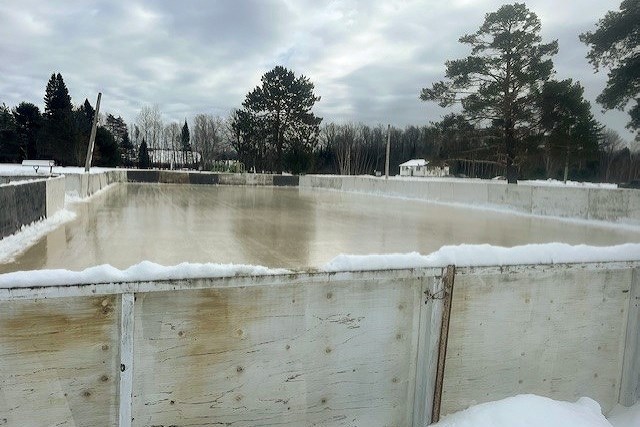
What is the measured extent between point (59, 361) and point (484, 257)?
122 inches

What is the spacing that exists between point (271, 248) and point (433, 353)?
6670mm

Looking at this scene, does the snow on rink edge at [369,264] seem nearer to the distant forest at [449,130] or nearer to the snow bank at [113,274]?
the snow bank at [113,274]

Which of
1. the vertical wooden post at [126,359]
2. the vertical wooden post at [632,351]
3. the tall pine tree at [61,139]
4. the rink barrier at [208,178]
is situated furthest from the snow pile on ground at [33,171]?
the vertical wooden post at [632,351]

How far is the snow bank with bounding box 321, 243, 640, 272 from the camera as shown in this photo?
3.51 metres

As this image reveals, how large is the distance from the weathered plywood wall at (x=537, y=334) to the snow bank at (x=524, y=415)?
0.30m

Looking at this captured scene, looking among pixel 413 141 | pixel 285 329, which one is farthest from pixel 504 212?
pixel 413 141

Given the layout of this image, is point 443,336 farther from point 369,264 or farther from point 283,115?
point 283,115

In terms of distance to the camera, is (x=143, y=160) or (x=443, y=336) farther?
(x=143, y=160)

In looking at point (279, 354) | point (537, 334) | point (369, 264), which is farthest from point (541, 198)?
point (279, 354)

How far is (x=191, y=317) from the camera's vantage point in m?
3.13

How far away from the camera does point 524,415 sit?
345cm

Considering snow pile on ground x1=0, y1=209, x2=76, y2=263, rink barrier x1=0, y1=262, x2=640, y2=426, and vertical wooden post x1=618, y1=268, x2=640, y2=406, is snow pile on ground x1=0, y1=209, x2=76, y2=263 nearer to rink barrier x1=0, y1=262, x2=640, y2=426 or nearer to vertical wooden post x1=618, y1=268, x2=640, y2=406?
rink barrier x1=0, y1=262, x2=640, y2=426

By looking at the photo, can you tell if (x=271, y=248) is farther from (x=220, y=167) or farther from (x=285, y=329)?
(x=220, y=167)

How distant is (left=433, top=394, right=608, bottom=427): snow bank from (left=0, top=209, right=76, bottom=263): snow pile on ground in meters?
7.96
